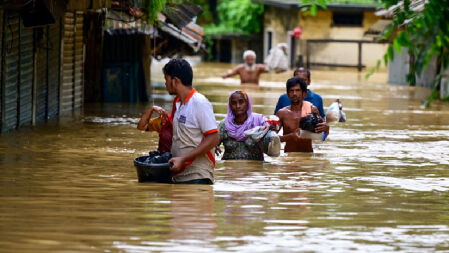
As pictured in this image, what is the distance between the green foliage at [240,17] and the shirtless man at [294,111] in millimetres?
41130

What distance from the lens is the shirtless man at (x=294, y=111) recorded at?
11.8m

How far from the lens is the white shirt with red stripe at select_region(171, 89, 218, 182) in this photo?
26.8 feet

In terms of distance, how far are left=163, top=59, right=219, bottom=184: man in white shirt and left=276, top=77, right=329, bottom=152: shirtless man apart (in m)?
3.64

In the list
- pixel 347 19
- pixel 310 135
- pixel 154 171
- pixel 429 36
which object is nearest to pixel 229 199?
pixel 154 171

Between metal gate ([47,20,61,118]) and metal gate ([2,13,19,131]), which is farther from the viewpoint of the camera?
metal gate ([47,20,61,118])

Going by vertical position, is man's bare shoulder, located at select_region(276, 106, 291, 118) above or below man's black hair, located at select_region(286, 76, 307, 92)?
below

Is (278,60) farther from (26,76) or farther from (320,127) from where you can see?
(320,127)

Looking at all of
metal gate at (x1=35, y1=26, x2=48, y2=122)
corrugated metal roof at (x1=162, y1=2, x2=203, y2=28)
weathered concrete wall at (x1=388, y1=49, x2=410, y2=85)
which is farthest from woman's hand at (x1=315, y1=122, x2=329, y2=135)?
weathered concrete wall at (x1=388, y1=49, x2=410, y2=85)

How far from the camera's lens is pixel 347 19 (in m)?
47.3

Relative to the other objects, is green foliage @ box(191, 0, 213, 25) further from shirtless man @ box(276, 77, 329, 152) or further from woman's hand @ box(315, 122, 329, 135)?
woman's hand @ box(315, 122, 329, 135)

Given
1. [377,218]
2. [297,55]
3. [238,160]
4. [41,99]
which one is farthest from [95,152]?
Answer: [297,55]

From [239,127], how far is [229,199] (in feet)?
7.46

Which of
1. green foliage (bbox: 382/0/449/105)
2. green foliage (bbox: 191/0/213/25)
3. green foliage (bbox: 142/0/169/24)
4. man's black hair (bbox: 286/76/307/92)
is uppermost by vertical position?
green foliage (bbox: 191/0/213/25)

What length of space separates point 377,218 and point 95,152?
228 inches
